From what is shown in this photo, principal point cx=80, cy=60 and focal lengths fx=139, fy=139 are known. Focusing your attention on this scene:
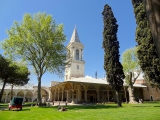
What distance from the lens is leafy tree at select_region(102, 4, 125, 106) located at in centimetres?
2114

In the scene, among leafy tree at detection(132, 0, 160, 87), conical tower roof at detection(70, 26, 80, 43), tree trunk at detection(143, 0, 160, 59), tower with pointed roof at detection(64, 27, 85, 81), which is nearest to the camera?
tree trunk at detection(143, 0, 160, 59)

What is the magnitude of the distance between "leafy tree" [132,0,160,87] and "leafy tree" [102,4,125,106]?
6887 mm

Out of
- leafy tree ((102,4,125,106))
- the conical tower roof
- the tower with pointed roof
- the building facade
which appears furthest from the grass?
the conical tower roof

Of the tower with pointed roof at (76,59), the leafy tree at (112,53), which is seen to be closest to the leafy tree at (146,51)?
the leafy tree at (112,53)

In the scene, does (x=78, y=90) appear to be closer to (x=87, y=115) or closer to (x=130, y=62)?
(x=130, y=62)

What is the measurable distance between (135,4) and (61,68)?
561 inches

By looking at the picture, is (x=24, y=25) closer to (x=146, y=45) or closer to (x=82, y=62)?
(x=146, y=45)

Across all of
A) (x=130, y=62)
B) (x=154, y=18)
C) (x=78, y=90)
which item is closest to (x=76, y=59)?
(x=78, y=90)

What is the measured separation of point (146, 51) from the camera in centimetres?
1335

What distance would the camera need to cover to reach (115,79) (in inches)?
834

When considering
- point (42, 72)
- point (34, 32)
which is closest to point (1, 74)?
point (42, 72)

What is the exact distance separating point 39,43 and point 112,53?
11.3 meters

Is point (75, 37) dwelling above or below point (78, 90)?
above

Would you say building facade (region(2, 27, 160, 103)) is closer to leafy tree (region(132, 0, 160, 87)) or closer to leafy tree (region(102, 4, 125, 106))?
leafy tree (region(102, 4, 125, 106))
